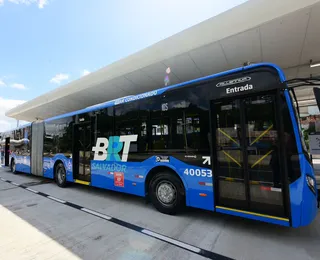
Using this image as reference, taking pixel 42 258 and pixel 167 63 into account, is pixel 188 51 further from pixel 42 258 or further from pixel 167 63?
pixel 42 258

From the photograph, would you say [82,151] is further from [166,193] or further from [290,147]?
[290,147]

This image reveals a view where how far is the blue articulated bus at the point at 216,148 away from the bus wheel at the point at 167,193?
2 cm

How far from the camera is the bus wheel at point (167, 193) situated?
410 cm

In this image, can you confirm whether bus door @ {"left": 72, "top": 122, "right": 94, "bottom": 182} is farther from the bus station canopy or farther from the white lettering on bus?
the white lettering on bus

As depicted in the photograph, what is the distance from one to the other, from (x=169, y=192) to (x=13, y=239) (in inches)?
121

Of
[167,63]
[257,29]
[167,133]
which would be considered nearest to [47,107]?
[167,63]

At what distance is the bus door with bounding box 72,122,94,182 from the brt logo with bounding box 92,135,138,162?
0.44 metres

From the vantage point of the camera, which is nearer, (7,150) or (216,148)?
(216,148)

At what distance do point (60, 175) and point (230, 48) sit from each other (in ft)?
26.8

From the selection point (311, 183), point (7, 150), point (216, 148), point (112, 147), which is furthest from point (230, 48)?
point (7, 150)

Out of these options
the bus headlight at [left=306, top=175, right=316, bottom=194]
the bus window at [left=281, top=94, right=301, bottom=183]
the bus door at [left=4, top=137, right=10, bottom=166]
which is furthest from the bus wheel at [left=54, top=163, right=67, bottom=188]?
the bus door at [left=4, top=137, right=10, bottom=166]

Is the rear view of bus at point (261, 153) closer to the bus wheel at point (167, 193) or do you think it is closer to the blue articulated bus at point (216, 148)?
the blue articulated bus at point (216, 148)

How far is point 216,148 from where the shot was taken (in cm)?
362

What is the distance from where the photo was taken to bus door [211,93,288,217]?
308 centimetres
